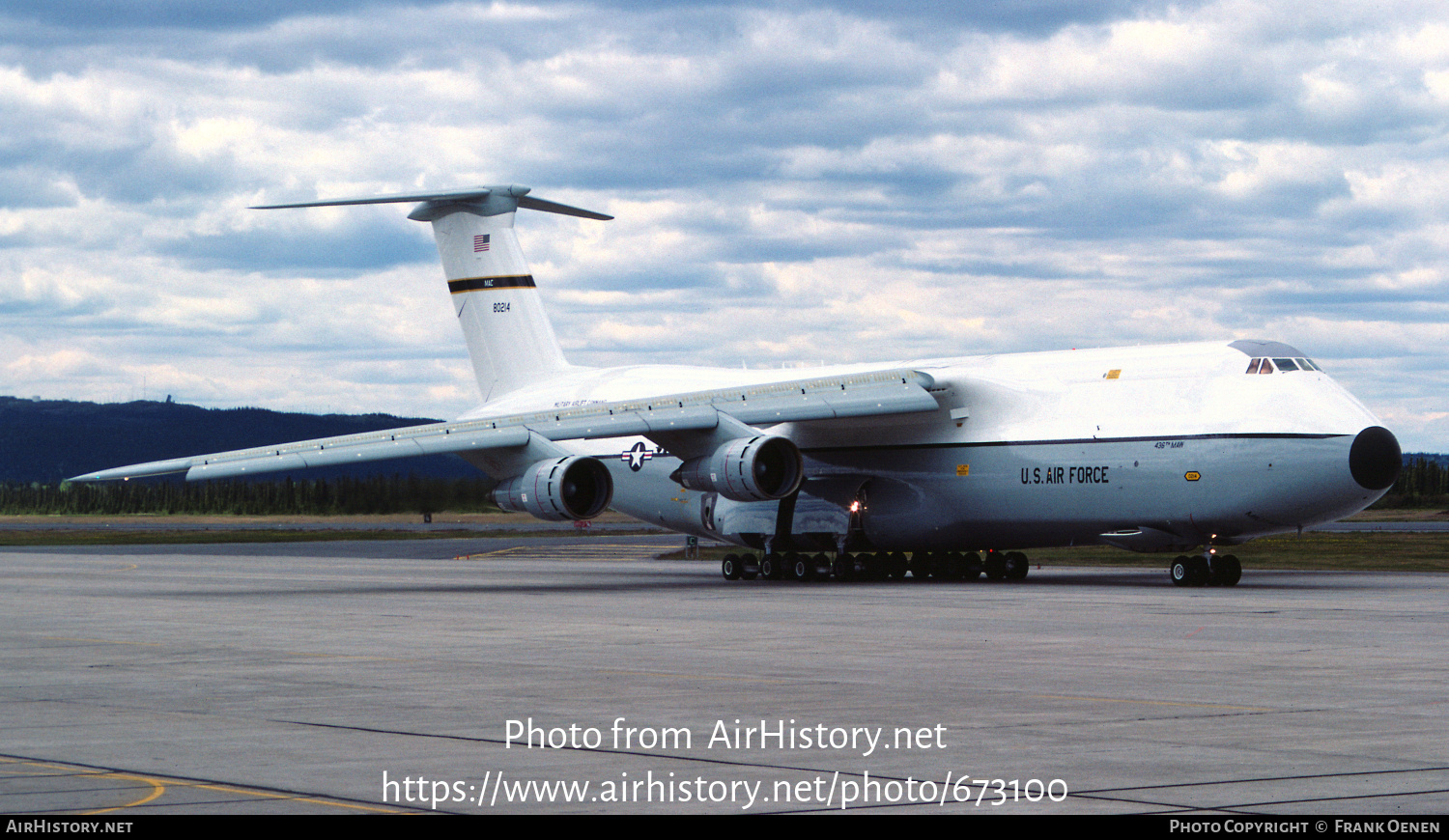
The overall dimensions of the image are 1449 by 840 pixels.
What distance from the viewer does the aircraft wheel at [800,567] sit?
34.1m

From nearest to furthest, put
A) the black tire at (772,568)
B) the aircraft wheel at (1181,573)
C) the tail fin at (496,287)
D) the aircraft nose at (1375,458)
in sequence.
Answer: the aircraft nose at (1375,458)
the aircraft wheel at (1181,573)
the black tire at (772,568)
the tail fin at (496,287)

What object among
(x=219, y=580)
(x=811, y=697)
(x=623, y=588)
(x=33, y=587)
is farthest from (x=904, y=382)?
(x=811, y=697)

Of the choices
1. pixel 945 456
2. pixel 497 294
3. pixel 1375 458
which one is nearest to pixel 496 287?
pixel 497 294

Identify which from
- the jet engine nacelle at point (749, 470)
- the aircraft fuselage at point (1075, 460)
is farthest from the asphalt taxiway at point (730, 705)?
the jet engine nacelle at point (749, 470)

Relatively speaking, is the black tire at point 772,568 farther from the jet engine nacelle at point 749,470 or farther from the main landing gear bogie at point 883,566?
the jet engine nacelle at point 749,470

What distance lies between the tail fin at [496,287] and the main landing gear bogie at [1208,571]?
56.5 ft

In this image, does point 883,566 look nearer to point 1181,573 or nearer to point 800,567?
point 800,567

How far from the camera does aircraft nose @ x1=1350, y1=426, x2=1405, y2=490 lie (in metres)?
26.6

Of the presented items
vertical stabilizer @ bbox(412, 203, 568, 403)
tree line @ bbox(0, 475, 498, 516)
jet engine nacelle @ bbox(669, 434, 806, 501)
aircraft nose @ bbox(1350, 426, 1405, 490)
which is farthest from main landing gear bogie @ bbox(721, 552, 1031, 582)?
tree line @ bbox(0, 475, 498, 516)

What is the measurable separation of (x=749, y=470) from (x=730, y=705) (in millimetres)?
18322

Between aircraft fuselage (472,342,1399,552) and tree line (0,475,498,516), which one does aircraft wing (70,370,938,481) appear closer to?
aircraft fuselage (472,342,1399,552)

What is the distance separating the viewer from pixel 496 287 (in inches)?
1583

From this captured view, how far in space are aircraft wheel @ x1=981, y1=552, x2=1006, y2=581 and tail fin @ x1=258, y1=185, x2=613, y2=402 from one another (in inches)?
491
